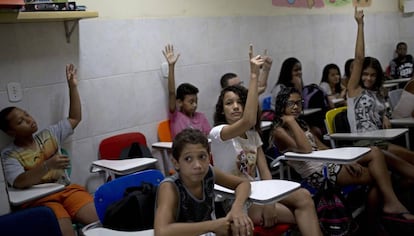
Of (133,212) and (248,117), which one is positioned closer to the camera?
(133,212)

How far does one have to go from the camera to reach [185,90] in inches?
140

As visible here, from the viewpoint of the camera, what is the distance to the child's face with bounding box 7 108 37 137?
257 centimetres

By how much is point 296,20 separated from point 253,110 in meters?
3.00

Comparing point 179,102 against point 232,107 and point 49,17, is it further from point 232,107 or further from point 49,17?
point 49,17

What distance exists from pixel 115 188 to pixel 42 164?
59 cm

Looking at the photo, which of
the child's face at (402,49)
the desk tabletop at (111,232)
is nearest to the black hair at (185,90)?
the desk tabletop at (111,232)

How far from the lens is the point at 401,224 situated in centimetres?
272

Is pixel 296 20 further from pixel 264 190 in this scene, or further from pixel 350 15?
pixel 264 190

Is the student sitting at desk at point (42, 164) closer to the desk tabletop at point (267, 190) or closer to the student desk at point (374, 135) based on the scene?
the desk tabletop at point (267, 190)

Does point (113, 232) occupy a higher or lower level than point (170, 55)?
lower

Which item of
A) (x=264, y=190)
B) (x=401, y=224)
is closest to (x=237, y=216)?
(x=264, y=190)

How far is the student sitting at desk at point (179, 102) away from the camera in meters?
3.52

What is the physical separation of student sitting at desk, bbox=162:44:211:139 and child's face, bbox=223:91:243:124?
105cm

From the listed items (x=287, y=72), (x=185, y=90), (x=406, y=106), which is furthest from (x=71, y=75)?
(x=406, y=106)
